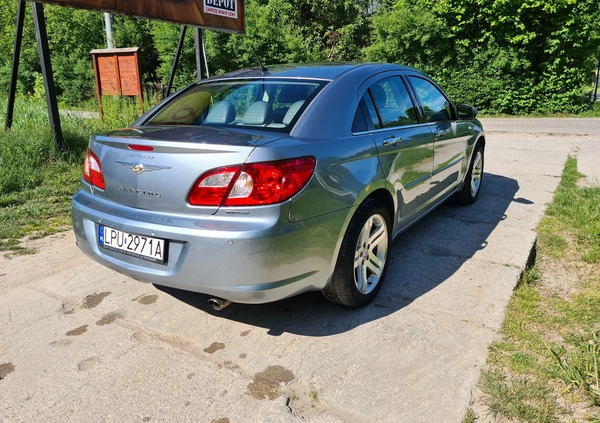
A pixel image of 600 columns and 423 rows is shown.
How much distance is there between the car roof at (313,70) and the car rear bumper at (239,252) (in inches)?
43.7

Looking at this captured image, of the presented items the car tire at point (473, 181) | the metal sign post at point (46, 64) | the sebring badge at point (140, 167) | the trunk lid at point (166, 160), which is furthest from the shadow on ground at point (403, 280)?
the metal sign post at point (46, 64)

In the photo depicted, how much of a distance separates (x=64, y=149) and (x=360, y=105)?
17.5 ft

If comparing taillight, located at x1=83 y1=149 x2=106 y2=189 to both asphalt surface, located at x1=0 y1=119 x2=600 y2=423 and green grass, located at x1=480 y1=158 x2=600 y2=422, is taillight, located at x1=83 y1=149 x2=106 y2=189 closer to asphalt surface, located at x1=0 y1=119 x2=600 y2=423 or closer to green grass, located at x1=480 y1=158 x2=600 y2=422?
asphalt surface, located at x1=0 y1=119 x2=600 y2=423

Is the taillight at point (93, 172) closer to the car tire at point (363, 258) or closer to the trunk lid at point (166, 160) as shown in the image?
the trunk lid at point (166, 160)

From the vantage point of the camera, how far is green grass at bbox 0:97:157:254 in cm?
473

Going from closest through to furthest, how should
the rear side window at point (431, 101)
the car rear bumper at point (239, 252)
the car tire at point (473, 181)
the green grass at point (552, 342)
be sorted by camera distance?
the green grass at point (552, 342) < the car rear bumper at point (239, 252) < the rear side window at point (431, 101) < the car tire at point (473, 181)

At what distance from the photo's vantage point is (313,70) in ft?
11.0

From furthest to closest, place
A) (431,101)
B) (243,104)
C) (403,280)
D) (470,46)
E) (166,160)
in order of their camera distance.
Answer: (470,46)
(431,101)
(403,280)
(243,104)
(166,160)

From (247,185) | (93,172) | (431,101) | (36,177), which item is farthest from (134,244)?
(36,177)

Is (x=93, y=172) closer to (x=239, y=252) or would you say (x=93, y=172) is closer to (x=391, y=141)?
(x=239, y=252)

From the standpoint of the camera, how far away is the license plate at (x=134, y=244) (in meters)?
2.50

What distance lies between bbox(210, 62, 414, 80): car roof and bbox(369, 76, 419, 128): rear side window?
12cm

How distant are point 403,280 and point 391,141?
102 cm

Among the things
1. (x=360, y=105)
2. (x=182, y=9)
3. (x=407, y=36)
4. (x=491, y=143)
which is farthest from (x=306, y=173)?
(x=407, y=36)
